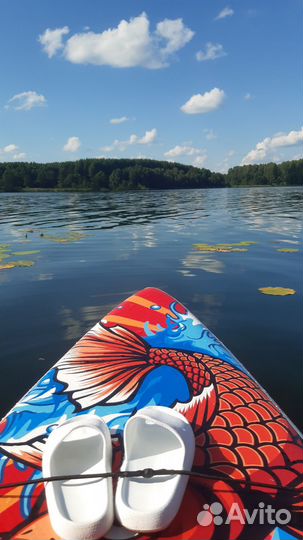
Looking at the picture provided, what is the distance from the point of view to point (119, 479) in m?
1.85

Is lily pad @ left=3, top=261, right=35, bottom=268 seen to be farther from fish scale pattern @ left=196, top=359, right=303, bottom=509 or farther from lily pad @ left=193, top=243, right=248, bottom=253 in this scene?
fish scale pattern @ left=196, top=359, right=303, bottom=509

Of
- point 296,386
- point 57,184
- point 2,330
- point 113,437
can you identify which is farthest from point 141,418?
point 57,184

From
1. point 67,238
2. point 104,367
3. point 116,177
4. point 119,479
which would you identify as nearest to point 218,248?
point 67,238

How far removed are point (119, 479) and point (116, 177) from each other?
88.3 meters

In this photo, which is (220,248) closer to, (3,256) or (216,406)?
(3,256)

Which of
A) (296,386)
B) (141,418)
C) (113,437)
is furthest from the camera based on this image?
(296,386)

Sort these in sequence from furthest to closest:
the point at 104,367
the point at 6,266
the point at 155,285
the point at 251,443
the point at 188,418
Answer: the point at 6,266
the point at 155,285
the point at 104,367
the point at 188,418
the point at 251,443

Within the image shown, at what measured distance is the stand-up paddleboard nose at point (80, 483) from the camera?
1642mm

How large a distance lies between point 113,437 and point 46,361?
89.4 inches

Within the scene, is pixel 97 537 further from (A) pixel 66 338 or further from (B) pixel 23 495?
(A) pixel 66 338

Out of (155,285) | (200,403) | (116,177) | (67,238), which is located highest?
(116,177)

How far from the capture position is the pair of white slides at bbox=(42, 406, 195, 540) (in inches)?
65.6

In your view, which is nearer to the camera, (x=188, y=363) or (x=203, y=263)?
(x=188, y=363)

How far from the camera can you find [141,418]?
2.11m
